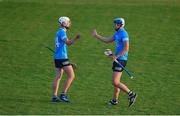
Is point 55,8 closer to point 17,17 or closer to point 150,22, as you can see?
point 17,17

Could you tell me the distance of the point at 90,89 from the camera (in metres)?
14.4

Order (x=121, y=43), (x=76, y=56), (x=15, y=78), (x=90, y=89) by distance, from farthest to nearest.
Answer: (x=76, y=56) → (x=15, y=78) → (x=90, y=89) → (x=121, y=43)

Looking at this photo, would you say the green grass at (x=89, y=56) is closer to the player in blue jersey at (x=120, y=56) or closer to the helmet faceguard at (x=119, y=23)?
the player in blue jersey at (x=120, y=56)

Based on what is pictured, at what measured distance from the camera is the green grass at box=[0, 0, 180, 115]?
43.1ft

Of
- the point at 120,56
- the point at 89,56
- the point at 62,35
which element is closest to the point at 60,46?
the point at 62,35

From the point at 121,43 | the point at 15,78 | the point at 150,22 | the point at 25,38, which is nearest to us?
the point at 121,43

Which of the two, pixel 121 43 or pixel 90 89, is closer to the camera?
pixel 121 43

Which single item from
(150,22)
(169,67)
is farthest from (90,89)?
(150,22)

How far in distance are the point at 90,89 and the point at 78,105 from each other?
144 cm

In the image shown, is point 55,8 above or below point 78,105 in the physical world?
above

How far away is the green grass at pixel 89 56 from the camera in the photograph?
13.1 metres

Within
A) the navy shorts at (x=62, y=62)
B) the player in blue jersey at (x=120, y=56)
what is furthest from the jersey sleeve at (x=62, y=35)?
the player in blue jersey at (x=120, y=56)

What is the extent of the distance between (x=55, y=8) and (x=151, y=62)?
942 centimetres

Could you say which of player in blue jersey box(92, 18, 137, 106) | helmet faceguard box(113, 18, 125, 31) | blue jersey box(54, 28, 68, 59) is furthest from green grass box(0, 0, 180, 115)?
helmet faceguard box(113, 18, 125, 31)
